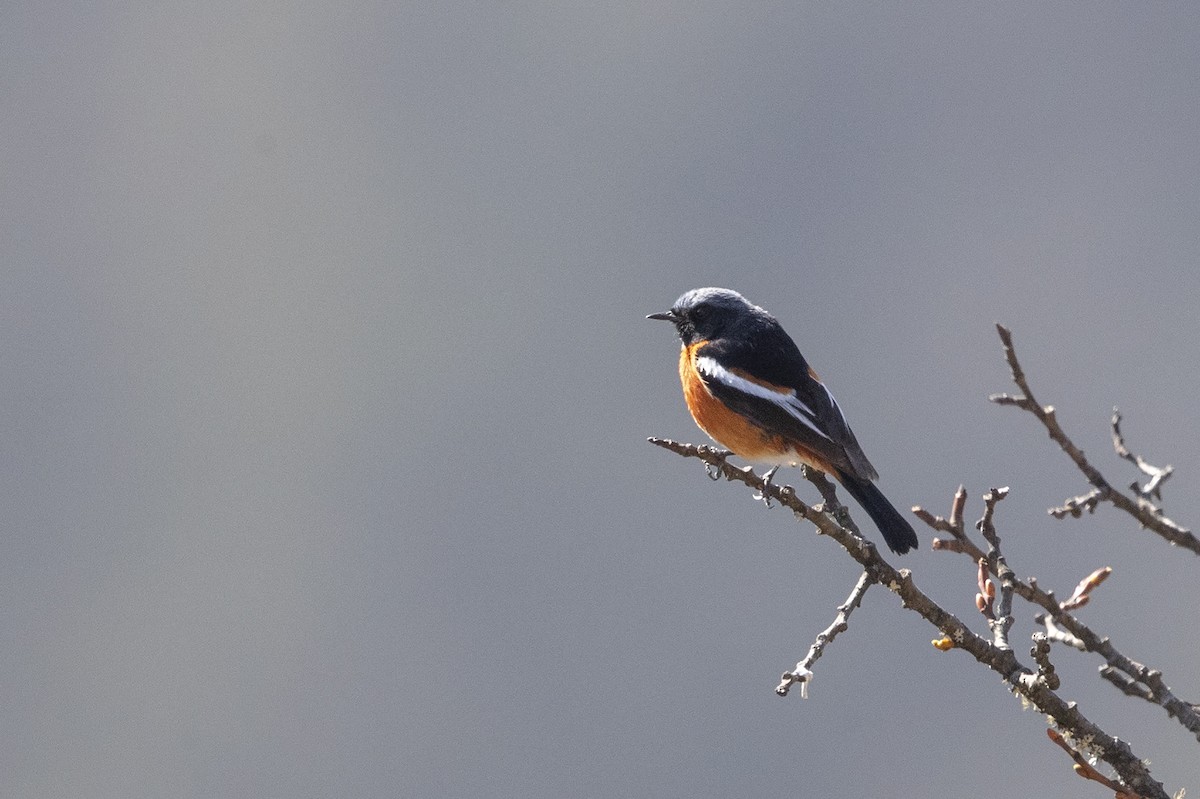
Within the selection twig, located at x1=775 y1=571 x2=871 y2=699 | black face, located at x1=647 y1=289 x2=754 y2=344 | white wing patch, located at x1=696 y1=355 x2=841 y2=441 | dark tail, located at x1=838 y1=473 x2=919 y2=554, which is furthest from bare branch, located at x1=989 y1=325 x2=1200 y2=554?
black face, located at x1=647 y1=289 x2=754 y2=344

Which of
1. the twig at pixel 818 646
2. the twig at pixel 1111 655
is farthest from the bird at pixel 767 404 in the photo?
the twig at pixel 1111 655

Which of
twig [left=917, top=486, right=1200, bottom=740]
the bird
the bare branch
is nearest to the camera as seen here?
the bare branch

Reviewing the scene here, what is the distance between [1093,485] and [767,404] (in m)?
4.12

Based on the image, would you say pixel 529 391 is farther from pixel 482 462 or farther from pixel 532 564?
pixel 532 564

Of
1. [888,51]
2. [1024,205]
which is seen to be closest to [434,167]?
[888,51]

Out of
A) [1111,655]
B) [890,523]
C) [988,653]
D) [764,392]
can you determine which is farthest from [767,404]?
[1111,655]

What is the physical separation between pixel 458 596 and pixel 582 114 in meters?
52.6

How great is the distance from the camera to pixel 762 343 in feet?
22.0

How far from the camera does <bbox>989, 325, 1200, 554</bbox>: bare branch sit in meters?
2.09

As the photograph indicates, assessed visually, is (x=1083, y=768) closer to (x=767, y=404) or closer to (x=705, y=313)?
(x=767, y=404)

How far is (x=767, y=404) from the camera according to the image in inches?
247

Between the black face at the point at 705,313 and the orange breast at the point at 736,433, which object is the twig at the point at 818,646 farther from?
the black face at the point at 705,313

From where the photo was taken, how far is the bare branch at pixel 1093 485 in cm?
209

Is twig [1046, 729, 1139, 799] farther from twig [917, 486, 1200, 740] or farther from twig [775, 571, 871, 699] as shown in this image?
twig [775, 571, 871, 699]
